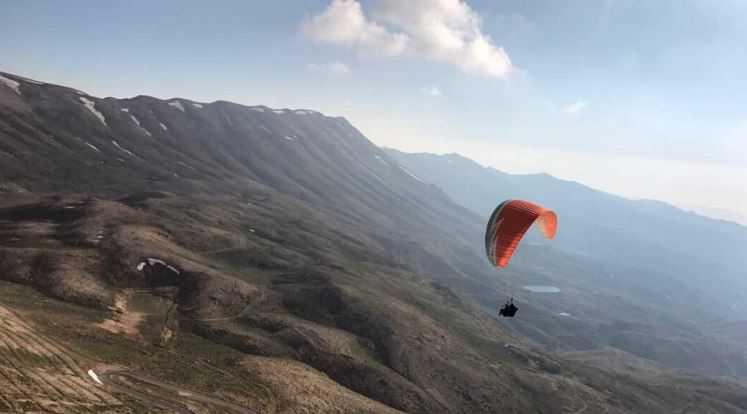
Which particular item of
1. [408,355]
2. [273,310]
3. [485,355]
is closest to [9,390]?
[273,310]

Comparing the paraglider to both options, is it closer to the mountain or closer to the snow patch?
the mountain

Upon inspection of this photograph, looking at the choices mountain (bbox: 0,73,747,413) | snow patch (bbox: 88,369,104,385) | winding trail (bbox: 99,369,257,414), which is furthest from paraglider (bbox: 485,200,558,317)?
snow patch (bbox: 88,369,104,385)

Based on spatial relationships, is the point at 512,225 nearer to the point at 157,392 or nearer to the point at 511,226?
the point at 511,226

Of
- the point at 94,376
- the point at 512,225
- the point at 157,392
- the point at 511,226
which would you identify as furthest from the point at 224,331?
the point at 512,225

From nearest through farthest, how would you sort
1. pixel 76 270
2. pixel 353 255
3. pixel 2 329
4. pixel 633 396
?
pixel 2 329, pixel 76 270, pixel 633 396, pixel 353 255

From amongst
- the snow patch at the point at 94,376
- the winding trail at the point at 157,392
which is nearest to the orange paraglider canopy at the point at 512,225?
the winding trail at the point at 157,392

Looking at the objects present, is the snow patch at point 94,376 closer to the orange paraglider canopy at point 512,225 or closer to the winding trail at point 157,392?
the winding trail at point 157,392

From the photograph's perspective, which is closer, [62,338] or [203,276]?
[62,338]

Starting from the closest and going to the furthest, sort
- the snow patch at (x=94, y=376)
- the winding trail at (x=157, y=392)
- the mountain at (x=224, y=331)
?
1. the snow patch at (x=94, y=376)
2. the winding trail at (x=157, y=392)
3. the mountain at (x=224, y=331)

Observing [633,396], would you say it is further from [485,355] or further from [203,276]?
[203,276]
